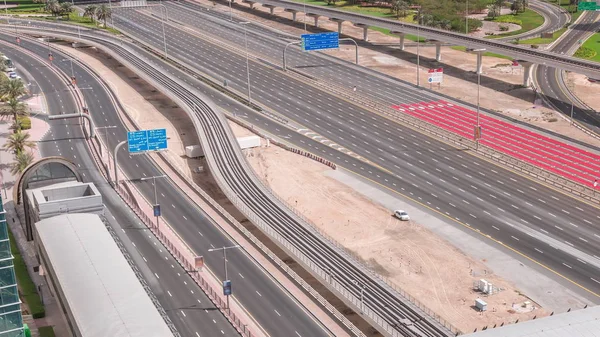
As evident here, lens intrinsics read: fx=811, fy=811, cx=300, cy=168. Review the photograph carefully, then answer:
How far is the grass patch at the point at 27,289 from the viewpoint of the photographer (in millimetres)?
79625

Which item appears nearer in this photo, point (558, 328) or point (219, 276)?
point (558, 328)

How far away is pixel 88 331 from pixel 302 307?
23.3 metres

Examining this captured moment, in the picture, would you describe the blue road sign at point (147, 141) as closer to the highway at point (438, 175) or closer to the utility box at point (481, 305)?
the highway at point (438, 175)

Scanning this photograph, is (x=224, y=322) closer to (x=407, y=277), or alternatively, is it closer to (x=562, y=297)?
(x=407, y=277)

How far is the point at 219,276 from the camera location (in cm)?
8844

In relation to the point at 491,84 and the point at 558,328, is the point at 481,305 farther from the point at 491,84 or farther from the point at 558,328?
the point at 491,84

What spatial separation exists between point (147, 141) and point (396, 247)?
3899 cm

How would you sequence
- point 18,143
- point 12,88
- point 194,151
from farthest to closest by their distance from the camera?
point 12,88 → point 194,151 → point 18,143

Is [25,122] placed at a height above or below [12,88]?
below

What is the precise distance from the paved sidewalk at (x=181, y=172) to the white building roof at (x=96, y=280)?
12.2 metres

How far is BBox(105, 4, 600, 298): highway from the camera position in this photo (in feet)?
329

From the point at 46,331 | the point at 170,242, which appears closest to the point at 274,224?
the point at 170,242

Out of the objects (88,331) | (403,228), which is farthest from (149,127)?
(88,331)

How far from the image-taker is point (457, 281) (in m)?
90.6
